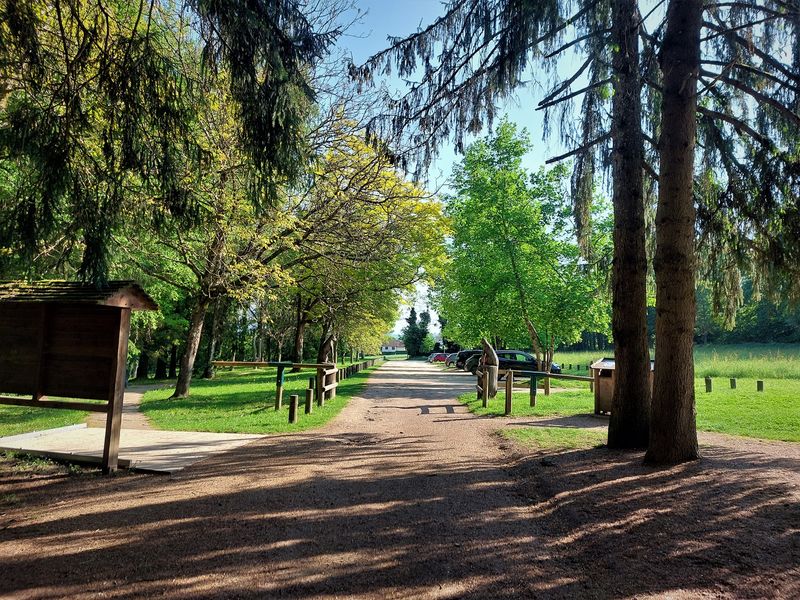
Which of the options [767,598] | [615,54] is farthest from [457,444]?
[615,54]

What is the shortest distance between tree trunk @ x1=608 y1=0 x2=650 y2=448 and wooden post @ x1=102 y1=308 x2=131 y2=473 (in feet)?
21.9

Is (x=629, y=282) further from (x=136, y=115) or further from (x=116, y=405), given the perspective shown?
(x=116, y=405)

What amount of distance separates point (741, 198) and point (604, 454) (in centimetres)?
434

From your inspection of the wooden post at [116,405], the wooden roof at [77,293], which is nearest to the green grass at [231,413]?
the wooden post at [116,405]

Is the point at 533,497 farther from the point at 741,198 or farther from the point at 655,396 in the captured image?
the point at 741,198

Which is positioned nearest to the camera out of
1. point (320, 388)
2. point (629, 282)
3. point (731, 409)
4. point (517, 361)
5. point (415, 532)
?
point (415, 532)

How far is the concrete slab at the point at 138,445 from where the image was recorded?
646 centimetres

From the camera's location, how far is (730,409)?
1217 centimetres

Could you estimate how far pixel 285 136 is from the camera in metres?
5.08

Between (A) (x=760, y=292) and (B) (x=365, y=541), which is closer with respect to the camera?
(B) (x=365, y=541)

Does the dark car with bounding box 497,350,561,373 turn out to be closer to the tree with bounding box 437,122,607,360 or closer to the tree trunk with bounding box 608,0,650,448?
the tree with bounding box 437,122,607,360

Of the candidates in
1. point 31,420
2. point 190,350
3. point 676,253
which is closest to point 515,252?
point 190,350

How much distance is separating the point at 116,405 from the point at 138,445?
74.0 inches

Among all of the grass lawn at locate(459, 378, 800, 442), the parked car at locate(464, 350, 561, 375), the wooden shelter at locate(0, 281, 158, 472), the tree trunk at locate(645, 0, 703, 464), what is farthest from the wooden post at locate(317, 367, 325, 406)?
the parked car at locate(464, 350, 561, 375)
